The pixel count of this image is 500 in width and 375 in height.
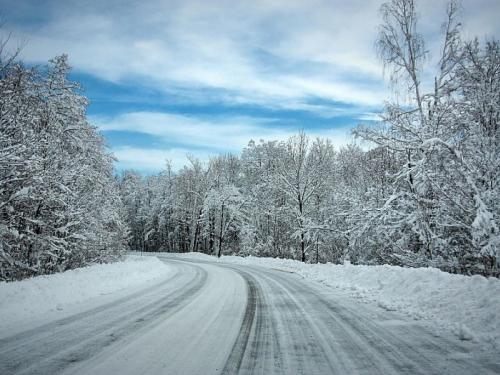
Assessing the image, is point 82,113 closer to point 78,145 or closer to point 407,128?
point 78,145

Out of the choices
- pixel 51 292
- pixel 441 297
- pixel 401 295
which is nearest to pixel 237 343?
pixel 441 297

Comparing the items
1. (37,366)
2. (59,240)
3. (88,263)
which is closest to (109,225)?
(88,263)

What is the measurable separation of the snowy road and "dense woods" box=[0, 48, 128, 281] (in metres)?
5.46

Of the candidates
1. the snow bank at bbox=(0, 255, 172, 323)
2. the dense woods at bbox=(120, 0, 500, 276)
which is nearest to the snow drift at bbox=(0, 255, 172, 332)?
the snow bank at bbox=(0, 255, 172, 323)

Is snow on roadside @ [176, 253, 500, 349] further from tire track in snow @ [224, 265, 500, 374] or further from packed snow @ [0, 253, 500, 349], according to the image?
tire track in snow @ [224, 265, 500, 374]

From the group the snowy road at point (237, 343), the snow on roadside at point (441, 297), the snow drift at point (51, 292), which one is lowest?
the snow drift at point (51, 292)

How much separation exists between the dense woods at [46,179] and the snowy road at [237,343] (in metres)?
5.46

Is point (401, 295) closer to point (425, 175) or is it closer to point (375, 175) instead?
point (425, 175)

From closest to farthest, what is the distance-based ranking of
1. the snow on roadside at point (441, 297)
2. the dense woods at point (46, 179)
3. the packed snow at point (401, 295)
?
1. the snow on roadside at point (441, 297)
2. the packed snow at point (401, 295)
3. the dense woods at point (46, 179)

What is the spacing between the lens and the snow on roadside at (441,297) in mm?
4989

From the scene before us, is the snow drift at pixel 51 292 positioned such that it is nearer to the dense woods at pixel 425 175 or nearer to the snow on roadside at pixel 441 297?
the snow on roadside at pixel 441 297

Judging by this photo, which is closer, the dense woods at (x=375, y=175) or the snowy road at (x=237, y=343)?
the snowy road at (x=237, y=343)

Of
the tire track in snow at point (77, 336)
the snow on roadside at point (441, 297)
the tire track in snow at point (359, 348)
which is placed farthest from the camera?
the snow on roadside at point (441, 297)

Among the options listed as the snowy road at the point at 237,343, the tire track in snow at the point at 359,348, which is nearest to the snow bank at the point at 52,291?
the snowy road at the point at 237,343
